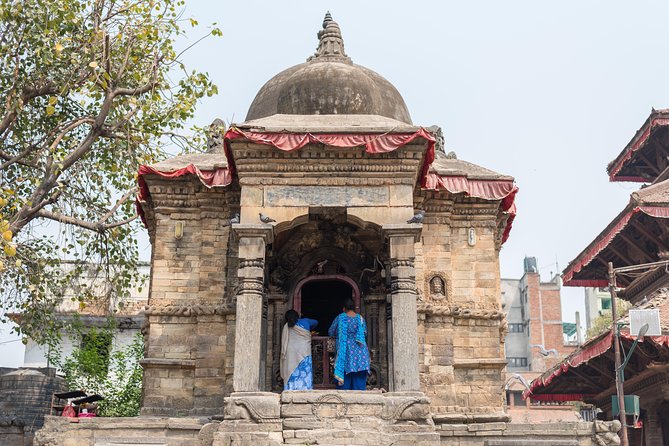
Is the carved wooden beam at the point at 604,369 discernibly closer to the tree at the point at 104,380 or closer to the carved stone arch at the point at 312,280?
the carved stone arch at the point at 312,280

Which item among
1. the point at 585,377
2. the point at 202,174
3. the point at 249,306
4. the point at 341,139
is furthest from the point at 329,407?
the point at 585,377

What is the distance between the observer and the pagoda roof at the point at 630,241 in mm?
19109

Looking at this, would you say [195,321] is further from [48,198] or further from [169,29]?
[169,29]

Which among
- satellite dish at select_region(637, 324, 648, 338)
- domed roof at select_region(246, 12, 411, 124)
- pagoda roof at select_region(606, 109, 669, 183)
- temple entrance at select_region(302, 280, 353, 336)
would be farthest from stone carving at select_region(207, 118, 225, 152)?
pagoda roof at select_region(606, 109, 669, 183)

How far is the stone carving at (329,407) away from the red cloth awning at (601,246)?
35.4 feet

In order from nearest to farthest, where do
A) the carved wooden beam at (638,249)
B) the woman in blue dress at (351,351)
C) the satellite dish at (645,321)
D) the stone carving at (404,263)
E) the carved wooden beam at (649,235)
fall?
the stone carving at (404,263) < the woman in blue dress at (351,351) < the satellite dish at (645,321) < the carved wooden beam at (649,235) < the carved wooden beam at (638,249)

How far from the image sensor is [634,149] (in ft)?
83.1

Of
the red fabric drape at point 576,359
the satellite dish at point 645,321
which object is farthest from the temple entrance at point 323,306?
the red fabric drape at point 576,359

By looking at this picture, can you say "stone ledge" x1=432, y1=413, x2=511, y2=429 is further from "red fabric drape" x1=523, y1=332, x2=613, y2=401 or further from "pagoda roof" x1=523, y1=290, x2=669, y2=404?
"red fabric drape" x1=523, y1=332, x2=613, y2=401

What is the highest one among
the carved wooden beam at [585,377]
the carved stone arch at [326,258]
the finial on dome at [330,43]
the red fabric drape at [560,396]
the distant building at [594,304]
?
the distant building at [594,304]

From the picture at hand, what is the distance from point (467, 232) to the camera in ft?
48.4

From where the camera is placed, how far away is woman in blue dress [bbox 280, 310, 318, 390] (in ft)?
42.0

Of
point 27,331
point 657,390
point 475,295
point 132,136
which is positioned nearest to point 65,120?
point 132,136

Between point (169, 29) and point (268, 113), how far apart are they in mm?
2573
